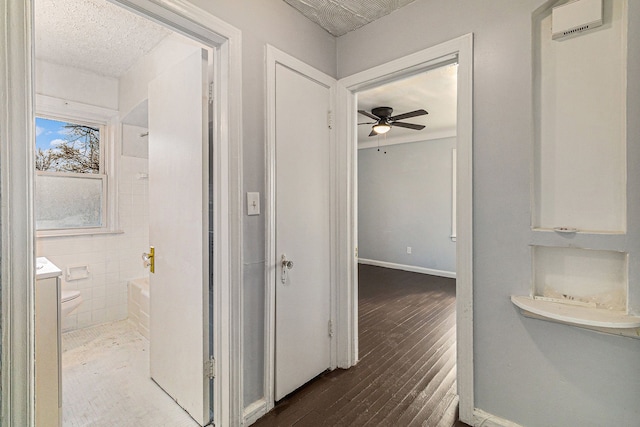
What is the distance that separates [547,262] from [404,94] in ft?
8.69

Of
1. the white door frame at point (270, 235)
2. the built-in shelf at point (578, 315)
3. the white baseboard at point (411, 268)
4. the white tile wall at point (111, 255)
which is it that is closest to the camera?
the built-in shelf at point (578, 315)

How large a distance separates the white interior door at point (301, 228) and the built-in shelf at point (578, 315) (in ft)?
3.87

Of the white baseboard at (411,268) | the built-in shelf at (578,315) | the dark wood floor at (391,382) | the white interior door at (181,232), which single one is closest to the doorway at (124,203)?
the white interior door at (181,232)

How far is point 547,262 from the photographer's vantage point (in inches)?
58.5

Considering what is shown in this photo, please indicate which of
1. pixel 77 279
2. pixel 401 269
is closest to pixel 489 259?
pixel 77 279

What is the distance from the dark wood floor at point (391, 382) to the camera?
1719mm

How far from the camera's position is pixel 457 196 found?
5.46 ft

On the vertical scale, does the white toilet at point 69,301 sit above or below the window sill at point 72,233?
below

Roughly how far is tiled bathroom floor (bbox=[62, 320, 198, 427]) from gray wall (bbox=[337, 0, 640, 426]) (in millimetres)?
1749

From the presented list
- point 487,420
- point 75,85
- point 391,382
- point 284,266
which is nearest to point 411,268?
point 391,382

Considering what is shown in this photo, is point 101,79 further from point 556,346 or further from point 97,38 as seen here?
point 556,346

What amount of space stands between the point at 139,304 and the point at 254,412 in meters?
1.91

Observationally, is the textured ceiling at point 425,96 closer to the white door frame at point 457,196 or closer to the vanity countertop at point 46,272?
the white door frame at point 457,196

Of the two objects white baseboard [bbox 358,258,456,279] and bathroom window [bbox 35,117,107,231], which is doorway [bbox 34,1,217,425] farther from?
white baseboard [bbox 358,258,456,279]
